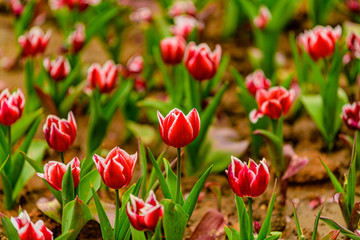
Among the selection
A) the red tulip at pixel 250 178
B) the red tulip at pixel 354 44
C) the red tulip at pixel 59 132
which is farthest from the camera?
the red tulip at pixel 354 44

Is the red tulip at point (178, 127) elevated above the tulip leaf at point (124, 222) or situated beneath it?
elevated above

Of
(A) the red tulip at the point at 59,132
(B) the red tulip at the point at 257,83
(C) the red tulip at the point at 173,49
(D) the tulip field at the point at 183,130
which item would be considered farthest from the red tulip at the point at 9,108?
(B) the red tulip at the point at 257,83

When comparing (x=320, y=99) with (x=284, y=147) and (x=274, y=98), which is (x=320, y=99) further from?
(x=274, y=98)

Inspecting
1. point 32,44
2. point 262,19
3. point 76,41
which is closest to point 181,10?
point 262,19

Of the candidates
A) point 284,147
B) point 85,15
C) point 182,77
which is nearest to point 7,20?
point 85,15

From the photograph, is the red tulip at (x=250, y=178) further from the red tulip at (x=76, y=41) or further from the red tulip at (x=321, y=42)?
the red tulip at (x=76, y=41)

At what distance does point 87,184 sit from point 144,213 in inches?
15.4

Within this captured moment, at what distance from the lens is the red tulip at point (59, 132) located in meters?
1.55

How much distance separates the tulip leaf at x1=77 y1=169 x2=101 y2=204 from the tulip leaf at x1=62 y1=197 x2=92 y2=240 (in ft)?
0.30

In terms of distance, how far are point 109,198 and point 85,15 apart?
4.47 ft

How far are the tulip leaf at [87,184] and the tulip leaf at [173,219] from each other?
0.27m

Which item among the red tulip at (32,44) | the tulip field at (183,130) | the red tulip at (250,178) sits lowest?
the tulip field at (183,130)

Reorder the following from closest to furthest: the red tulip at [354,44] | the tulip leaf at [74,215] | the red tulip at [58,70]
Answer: the tulip leaf at [74,215] → the red tulip at [354,44] → the red tulip at [58,70]

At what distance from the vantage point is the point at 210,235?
5.40 feet
